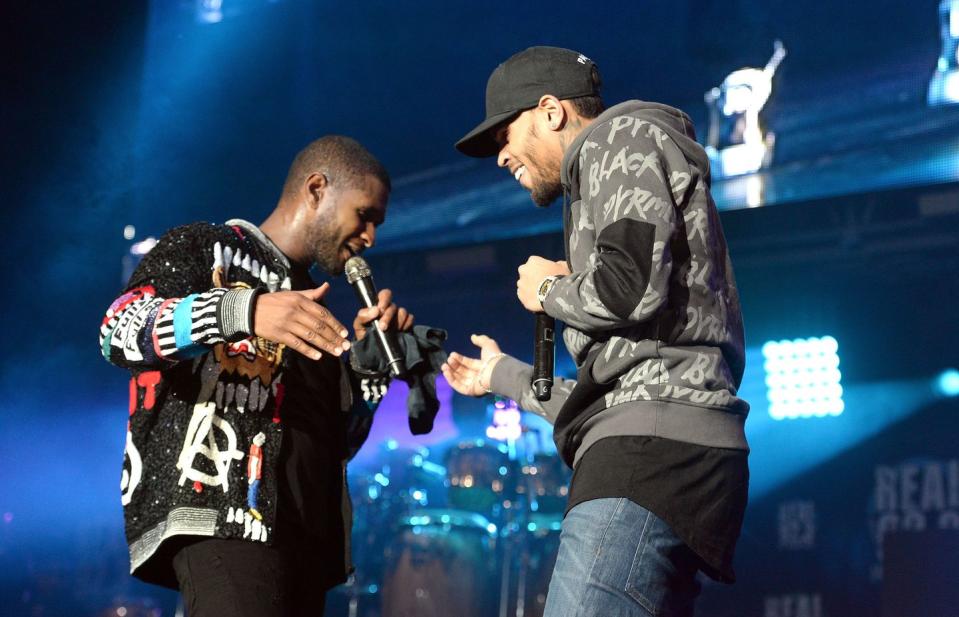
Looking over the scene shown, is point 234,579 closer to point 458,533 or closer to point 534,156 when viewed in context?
point 534,156

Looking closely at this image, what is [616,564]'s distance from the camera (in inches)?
62.7

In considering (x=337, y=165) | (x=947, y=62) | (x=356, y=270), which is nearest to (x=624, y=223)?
(x=356, y=270)

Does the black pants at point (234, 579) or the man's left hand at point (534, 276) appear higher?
the man's left hand at point (534, 276)

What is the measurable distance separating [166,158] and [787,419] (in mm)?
4551

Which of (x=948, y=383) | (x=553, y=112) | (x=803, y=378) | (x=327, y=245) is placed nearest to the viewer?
(x=553, y=112)

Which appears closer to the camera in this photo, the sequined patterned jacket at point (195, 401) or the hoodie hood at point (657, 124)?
the hoodie hood at point (657, 124)

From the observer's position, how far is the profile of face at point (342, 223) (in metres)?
2.80

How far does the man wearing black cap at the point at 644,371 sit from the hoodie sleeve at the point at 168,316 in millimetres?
688

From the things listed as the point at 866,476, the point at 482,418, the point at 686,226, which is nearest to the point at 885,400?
the point at 866,476

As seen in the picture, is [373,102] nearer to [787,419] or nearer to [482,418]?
[482,418]

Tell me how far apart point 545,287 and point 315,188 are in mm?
1238

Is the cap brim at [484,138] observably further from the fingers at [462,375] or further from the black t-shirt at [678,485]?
the black t-shirt at [678,485]

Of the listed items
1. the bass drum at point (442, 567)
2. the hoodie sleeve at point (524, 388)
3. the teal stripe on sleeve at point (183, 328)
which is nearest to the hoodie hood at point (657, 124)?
the hoodie sleeve at point (524, 388)

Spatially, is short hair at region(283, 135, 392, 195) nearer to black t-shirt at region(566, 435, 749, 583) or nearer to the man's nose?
the man's nose
